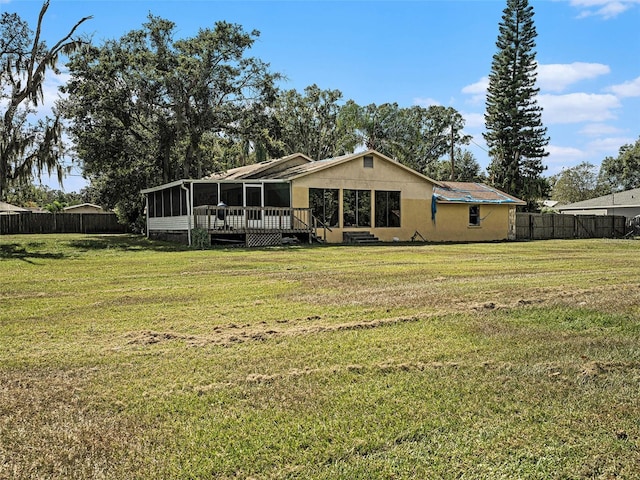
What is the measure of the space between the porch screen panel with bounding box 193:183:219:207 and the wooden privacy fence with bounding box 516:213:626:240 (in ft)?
55.6

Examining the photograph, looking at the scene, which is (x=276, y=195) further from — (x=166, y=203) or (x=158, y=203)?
(x=158, y=203)

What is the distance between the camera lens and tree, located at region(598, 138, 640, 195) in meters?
55.7

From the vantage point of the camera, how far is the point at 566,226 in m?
31.2

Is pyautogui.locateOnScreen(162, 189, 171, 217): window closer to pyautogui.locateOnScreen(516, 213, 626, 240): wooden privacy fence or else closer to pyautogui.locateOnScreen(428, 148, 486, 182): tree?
pyautogui.locateOnScreen(516, 213, 626, 240): wooden privacy fence

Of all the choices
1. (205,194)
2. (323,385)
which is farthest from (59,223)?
(323,385)

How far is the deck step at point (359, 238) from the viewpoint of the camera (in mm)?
23344

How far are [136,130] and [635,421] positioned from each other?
26920 millimetres

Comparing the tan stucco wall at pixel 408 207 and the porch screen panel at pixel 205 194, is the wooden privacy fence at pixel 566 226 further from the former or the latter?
the porch screen panel at pixel 205 194

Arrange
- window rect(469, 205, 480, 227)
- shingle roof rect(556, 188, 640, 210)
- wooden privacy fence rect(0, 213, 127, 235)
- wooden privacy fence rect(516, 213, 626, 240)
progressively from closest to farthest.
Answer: window rect(469, 205, 480, 227)
wooden privacy fence rect(516, 213, 626, 240)
wooden privacy fence rect(0, 213, 127, 235)
shingle roof rect(556, 188, 640, 210)

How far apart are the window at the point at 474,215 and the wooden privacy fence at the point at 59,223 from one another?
2437 cm

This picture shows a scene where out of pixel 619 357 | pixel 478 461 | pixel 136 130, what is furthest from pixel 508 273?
pixel 136 130

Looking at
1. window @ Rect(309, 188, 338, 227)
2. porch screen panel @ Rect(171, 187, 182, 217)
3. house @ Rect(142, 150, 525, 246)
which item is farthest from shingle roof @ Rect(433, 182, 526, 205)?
porch screen panel @ Rect(171, 187, 182, 217)

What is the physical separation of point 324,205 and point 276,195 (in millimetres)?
2151

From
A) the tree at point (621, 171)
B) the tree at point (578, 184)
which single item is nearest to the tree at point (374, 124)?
the tree at point (578, 184)
